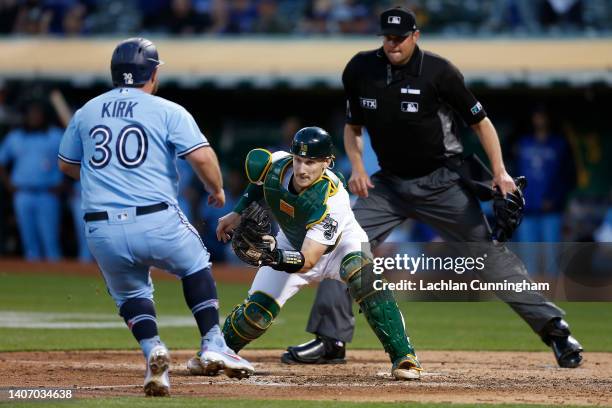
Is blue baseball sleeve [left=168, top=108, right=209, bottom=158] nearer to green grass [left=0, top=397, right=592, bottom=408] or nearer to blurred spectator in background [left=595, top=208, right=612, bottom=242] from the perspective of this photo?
green grass [left=0, top=397, right=592, bottom=408]

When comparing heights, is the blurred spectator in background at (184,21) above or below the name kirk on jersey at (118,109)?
above

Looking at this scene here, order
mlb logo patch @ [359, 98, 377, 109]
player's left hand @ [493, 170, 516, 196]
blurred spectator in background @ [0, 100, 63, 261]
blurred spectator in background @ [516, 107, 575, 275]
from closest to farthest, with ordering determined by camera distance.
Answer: player's left hand @ [493, 170, 516, 196], mlb logo patch @ [359, 98, 377, 109], blurred spectator in background @ [516, 107, 575, 275], blurred spectator in background @ [0, 100, 63, 261]

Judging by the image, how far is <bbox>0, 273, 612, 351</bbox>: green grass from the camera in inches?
376

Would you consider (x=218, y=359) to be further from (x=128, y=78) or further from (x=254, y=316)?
(x=128, y=78)

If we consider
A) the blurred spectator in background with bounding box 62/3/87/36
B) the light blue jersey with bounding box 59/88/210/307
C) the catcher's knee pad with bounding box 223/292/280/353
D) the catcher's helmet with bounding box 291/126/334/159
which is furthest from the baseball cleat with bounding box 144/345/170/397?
the blurred spectator in background with bounding box 62/3/87/36

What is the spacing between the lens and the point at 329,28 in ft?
59.2

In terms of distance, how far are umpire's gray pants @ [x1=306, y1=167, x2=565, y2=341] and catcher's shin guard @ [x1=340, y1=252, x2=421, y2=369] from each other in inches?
39.6

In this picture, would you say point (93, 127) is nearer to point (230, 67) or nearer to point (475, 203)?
point (475, 203)

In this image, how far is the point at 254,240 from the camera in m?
6.57

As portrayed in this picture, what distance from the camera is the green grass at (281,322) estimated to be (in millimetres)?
A: 9555

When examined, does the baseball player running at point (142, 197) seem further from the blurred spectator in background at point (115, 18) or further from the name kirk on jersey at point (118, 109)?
the blurred spectator in background at point (115, 18)

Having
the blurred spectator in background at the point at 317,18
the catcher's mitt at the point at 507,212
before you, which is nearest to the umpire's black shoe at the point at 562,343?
the catcher's mitt at the point at 507,212

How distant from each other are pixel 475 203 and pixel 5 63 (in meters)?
11.6

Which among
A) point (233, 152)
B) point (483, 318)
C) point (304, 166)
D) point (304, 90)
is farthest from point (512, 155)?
point (304, 166)
